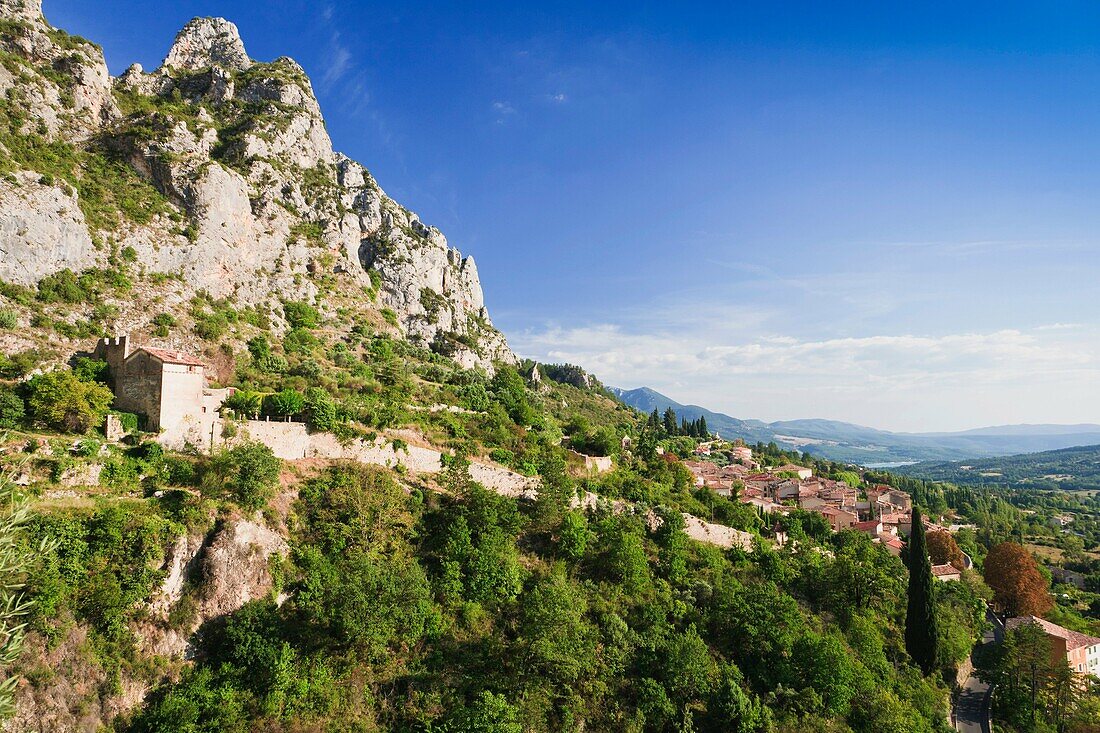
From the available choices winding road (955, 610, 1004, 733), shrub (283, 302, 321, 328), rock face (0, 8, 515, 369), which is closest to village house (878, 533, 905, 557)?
winding road (955, 610, 1004, 733)

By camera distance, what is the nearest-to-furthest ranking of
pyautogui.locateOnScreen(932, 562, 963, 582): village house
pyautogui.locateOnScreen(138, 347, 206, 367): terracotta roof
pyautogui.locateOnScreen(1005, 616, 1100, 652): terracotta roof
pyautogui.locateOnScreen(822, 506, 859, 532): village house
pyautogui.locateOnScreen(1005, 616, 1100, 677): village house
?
1. pyautogui.locateOnScreen(138, 347, 206, 367): terracotta roof
2. pyautogui.locateOnScreen(1005, 616, 1100, 677): village house
3. pyautogui.locateOnScreen(1005, 616, 1100, 652): terracotta roof
4. pyautogui.locateOnScreen(932, 562, 963, 582): village house
5. pyautogui.locateOnScreen(822, 506, 859, 532): village house

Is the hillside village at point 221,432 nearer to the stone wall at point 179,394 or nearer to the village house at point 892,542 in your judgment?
the stone wall at point 179,394

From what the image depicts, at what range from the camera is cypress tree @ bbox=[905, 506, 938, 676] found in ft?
117

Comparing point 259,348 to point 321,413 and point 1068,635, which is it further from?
point 1068,635

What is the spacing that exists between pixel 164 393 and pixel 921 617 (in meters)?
50.7

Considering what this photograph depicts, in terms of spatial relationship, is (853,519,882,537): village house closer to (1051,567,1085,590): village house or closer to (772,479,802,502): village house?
(772,479,802,502): village house

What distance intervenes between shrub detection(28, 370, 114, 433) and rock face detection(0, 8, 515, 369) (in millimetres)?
17311

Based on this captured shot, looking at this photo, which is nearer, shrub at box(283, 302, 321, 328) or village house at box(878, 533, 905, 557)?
village house at box(878, 533, 905, 557)

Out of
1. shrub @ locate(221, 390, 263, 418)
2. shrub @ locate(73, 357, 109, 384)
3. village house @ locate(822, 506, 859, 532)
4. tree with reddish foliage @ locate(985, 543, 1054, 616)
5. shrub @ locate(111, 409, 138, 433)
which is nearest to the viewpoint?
shrub @ locate(111, 409, 138, 433)

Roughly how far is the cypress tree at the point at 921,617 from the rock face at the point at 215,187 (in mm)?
60841

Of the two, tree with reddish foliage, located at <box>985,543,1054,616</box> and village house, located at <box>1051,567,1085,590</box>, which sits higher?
tree with reddish foliage, located at <box>985,543,1054,616</box>

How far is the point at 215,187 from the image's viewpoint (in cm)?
5466

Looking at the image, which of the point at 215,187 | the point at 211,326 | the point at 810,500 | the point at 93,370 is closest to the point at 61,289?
the point at 211,326

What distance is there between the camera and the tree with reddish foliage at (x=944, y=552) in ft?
188
